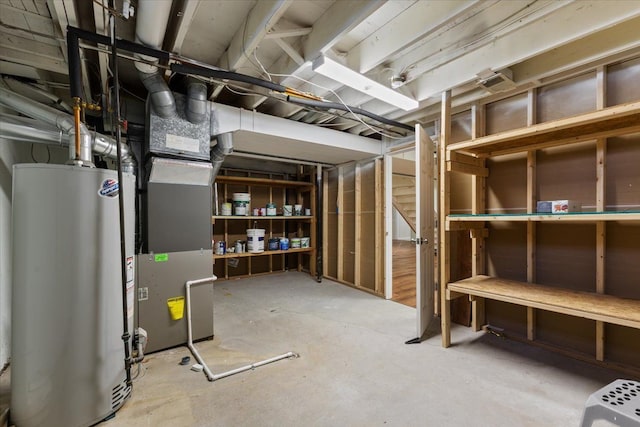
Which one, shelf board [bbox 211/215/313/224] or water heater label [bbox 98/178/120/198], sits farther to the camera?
shelf board [bbox 211/215/313/224]

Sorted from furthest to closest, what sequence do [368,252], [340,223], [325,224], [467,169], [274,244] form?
[325,224] → [274,244] → [340,223] → [368,252] → [467,169]

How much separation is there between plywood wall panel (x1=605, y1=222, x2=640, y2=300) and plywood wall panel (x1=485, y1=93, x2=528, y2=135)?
108 cm

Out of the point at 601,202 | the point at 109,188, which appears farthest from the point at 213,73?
the point at 601,202

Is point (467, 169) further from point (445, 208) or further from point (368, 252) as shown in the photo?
point (368, 252)

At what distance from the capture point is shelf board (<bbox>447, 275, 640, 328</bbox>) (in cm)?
162

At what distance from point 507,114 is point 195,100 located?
2758 millimetres

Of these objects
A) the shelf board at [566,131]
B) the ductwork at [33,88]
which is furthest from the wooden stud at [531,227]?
the ductwork at [33,88]

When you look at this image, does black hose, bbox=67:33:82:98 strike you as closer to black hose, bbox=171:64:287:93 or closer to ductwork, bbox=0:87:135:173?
ductwork, bbox=0:87:135:173

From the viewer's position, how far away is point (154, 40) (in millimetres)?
1641

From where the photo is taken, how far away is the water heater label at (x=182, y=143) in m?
2.23

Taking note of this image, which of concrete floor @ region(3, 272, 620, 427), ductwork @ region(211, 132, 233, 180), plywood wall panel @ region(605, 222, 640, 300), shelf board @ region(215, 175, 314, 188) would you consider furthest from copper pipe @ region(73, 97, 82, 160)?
plywood wall panel @ region(605, 222, 640, 300)

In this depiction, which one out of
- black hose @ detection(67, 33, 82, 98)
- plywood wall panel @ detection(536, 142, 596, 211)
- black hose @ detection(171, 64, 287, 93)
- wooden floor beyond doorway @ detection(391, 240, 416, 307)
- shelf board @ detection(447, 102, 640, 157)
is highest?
black hose @ detection(171, 64, 287, 93)

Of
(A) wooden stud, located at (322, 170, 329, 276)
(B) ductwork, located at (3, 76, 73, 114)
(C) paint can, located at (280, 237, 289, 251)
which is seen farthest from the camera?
(A) wooden stud, located at (322, 170, 329, 276)

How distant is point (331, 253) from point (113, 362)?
362 cm
